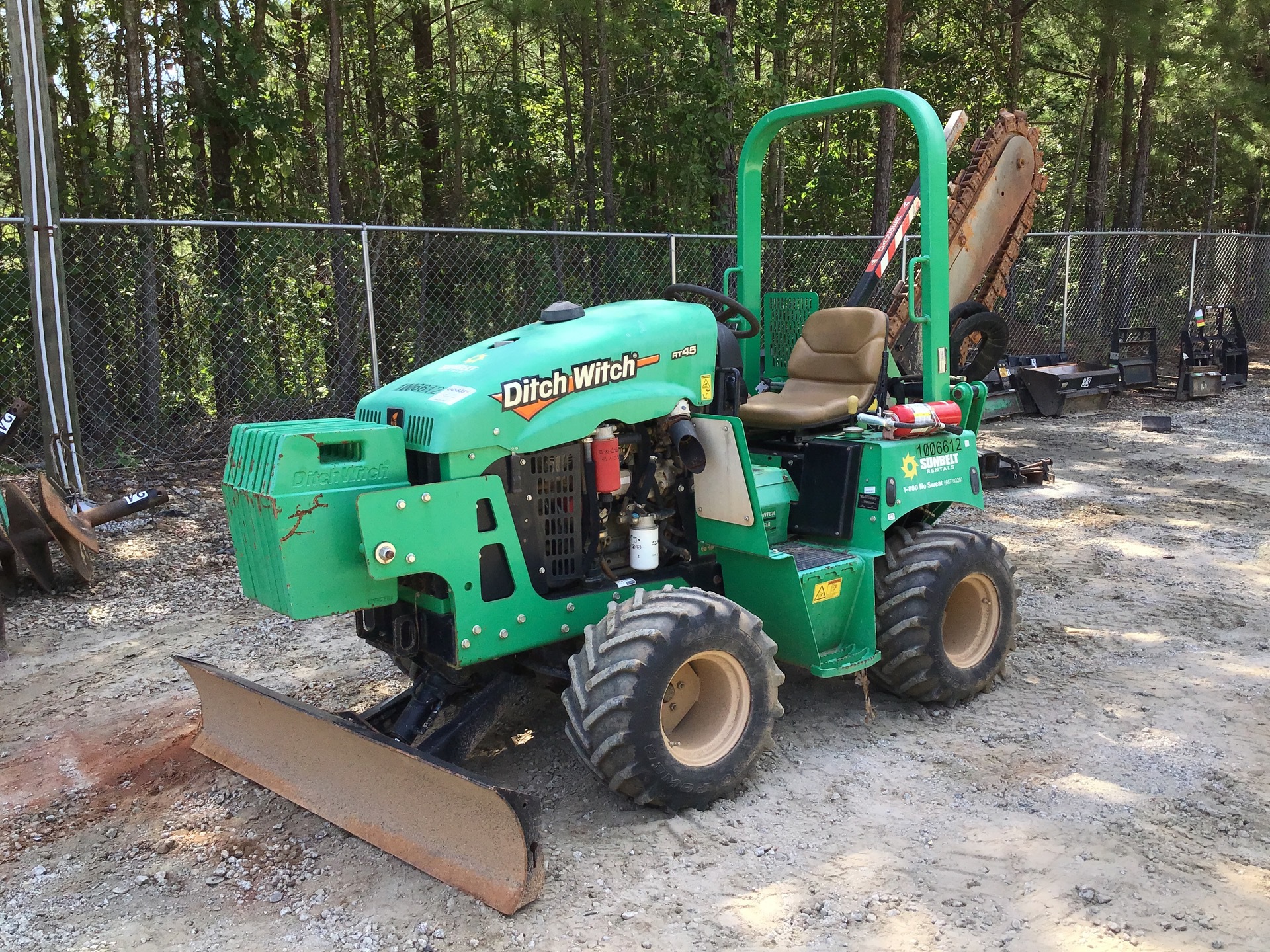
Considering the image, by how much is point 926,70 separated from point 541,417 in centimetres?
1838

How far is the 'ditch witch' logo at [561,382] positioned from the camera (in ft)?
10.8

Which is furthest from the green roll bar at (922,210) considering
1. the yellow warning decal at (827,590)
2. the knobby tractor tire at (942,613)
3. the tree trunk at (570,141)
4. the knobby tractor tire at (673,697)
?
the tree trunk at (570,141)

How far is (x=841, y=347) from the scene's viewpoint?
4.61 meters

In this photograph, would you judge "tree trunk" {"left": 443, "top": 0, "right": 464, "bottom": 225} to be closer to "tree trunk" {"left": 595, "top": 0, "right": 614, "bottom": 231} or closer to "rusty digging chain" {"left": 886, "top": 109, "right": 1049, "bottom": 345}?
"tree trunk" {"left": 595, "top": 0, "right": 614, "bottom": 231}

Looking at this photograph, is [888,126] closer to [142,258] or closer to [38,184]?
[142,258]

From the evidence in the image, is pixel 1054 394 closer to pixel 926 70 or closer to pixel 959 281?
pixel 959 281

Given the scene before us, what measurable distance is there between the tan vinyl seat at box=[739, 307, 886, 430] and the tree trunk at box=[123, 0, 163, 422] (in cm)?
570

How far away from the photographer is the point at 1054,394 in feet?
37.9

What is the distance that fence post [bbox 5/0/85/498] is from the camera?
6.69 m

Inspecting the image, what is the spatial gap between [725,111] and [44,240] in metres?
7.85

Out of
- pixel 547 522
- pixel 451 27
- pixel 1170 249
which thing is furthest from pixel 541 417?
pixel 1170 249

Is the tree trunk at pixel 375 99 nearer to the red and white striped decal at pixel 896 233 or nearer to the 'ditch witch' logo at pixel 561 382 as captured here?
the red and white striped decal at pixel 896 233

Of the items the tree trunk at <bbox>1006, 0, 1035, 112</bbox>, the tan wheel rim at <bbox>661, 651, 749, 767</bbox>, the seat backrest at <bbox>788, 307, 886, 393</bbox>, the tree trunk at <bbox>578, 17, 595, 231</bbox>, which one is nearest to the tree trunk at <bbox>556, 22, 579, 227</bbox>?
the tree trunk at <bbox>578, 17, 595, 231</bbox>

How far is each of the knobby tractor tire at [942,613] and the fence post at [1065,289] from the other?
942 centimetres
